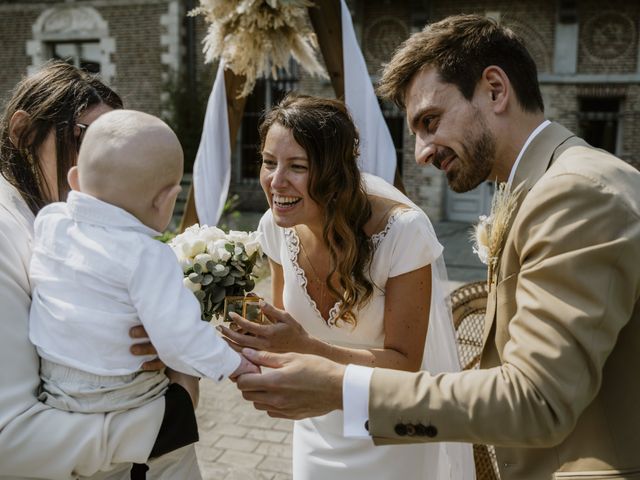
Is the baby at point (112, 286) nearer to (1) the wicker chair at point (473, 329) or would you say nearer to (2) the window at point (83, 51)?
(1) the wicker chair at point (473, 329)

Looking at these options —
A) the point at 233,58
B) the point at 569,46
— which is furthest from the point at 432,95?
the point at 569,46

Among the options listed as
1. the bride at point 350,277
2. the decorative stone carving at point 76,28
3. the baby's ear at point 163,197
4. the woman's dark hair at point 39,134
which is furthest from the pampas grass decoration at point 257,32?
the decorative stone carving at point 76,28

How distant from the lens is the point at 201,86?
50.5 ft

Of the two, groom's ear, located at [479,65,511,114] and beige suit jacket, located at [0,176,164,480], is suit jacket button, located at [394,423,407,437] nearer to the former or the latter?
beige suit jacket, located at [0,176,164,480]

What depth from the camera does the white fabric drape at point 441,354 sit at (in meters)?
2.44

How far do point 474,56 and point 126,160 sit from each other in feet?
3.46

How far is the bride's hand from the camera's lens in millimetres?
1982

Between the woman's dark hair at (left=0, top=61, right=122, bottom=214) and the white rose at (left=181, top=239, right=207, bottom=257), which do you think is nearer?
the woman's dark hair at (left=0, top=61, right=122, bottom=214)

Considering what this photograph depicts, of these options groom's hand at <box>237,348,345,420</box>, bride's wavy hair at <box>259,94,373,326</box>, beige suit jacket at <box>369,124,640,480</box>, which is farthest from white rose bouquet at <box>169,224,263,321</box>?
beige suit jacket at <box>369,124,640,480</box>

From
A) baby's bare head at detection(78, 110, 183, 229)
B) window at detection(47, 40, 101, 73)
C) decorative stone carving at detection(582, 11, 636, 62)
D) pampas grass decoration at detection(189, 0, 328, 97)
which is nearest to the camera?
baby's bare head at detection(78, 110, 183, 229)

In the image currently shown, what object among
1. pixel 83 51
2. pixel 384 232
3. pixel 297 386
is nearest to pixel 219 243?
pixel 384 232

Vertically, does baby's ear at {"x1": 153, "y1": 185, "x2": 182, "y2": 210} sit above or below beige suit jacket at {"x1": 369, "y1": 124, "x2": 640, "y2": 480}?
above

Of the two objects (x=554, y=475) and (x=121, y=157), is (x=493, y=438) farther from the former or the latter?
(x=121, y=157)

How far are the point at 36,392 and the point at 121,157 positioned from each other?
2.18ft
